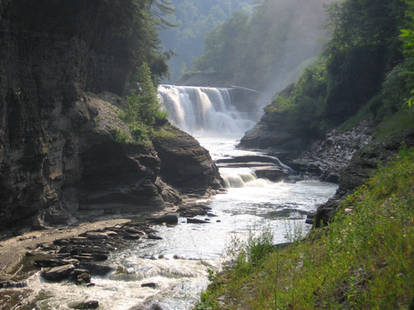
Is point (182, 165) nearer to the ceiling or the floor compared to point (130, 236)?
nearer to the ceiling

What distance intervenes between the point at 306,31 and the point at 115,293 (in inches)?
2606

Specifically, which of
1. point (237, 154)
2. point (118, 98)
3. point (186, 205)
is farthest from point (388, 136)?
point (237, 154)

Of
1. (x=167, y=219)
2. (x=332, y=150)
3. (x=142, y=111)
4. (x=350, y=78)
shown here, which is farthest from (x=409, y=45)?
(x=350, y=78)

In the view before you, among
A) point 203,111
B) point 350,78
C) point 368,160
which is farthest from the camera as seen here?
point 203,111

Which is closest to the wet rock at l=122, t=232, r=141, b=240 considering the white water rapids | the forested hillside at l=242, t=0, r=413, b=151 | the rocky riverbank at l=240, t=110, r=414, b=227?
the white water rapids

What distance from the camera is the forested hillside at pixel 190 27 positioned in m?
129

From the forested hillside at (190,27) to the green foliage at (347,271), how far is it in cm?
11358

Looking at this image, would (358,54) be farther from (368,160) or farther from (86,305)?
(86,305)

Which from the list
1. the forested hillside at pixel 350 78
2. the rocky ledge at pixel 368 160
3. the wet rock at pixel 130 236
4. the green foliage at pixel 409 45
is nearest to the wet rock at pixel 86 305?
the wet rock at pixel 130 236

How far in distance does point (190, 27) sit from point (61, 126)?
13218cm

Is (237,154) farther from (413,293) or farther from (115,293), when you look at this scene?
(413,293)

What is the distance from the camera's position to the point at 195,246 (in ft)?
48.3

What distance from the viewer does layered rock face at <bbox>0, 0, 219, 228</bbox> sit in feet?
47.6

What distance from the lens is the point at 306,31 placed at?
68125 millimetres
